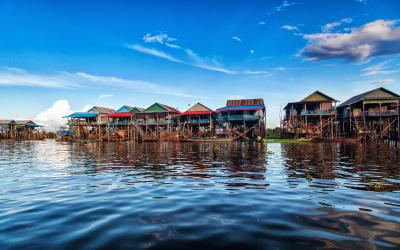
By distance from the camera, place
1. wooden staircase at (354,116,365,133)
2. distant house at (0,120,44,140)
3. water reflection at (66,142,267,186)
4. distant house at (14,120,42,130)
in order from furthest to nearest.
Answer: distant house at (14,120,42,130), distant house at (0,120,44,140), wooden staircase at (354,116,365,133), water reflection at (66,142,267,186)

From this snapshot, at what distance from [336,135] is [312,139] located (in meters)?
7.30

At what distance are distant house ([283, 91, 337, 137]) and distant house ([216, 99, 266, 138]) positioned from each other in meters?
6.38

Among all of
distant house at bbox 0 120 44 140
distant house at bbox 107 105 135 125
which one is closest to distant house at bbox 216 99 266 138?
distant house at bbox 107 105 135 125

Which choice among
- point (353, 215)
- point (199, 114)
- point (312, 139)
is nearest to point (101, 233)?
point (353, 215)

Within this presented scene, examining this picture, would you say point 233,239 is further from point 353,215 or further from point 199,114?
point 199,114

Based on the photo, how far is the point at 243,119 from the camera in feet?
162

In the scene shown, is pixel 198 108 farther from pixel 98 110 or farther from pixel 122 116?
pixel 98 110

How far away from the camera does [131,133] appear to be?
5697 centimetres

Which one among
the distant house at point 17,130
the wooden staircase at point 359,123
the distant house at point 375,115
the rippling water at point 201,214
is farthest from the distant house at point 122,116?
the rippling water at point 201,214

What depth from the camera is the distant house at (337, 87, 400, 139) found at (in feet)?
148

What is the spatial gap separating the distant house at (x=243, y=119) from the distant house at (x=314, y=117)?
638 cm

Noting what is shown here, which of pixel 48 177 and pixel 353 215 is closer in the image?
pixel 353 215

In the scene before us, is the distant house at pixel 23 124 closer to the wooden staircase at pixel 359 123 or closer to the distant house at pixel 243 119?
the distant house at pixel 243 119

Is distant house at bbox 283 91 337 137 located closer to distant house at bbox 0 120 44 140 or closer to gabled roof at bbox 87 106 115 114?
gabled roof at bbox 87 106 115 114
